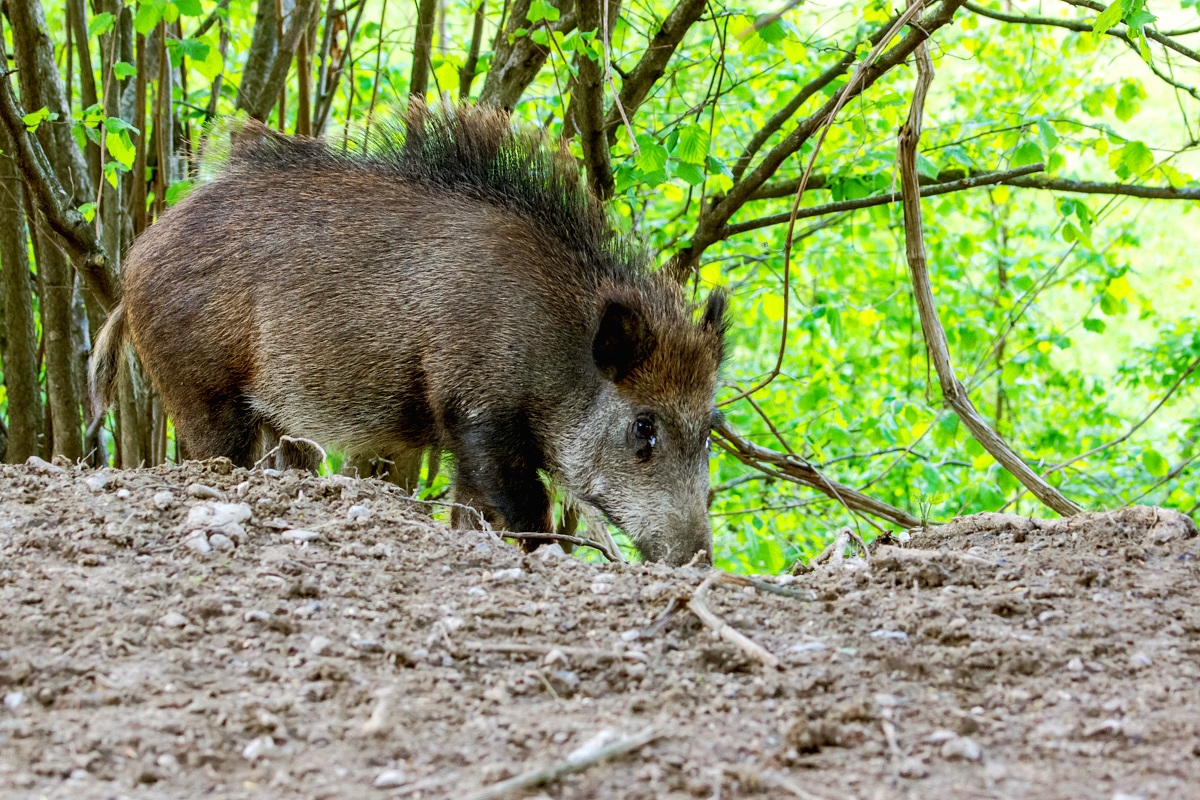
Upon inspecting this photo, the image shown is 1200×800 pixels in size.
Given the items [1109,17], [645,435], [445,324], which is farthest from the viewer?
[645,435]

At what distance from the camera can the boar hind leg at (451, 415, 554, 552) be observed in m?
4.56

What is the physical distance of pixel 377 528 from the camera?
10.3 ft

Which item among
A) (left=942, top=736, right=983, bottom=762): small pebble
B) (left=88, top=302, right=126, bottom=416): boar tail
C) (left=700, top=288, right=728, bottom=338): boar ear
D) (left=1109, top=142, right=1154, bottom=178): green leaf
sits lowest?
(left=942, top=736, right=983, bottom=762): small pebble

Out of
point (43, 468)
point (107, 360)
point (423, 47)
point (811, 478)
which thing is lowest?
point (811, 478)

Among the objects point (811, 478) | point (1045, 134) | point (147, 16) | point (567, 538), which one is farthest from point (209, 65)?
point (1045, 134)

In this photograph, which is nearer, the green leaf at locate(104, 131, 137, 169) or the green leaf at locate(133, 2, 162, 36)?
the green leaf at locate(133, 2, 162, 36)

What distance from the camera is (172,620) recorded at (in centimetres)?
241

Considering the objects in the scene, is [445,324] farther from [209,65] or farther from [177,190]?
[177,190]

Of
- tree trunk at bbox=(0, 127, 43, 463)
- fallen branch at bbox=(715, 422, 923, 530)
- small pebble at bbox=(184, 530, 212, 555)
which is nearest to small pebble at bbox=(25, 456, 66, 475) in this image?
small pebble at bbox=(184, 530, 212, 555)

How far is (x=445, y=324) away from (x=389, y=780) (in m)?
2.89

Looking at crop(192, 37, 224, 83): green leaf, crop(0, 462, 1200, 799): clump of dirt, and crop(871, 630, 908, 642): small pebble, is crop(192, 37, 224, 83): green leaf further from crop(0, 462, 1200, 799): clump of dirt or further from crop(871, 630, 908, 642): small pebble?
crop(871, 630, 908, 642): small pebble

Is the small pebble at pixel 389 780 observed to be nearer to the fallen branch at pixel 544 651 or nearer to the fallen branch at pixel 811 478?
the fallen branch at pixel 544 651

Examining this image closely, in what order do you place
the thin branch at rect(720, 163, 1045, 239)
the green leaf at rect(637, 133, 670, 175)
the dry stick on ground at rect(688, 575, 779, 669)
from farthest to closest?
the thin branch at rect(720, 163, 1045, 239) < the green leaf at rect(637, 133, 670, 175) < the dry stick on ground at rect(688, 575, 779, 669)

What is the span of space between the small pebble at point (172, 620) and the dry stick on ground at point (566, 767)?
942mm
